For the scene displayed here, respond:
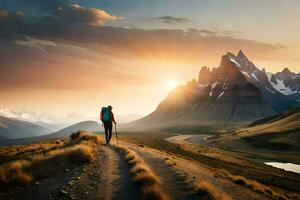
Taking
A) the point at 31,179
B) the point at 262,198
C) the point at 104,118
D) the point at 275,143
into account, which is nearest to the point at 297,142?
the point at 275,143

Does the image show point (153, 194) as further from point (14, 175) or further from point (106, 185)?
point (14, 175)

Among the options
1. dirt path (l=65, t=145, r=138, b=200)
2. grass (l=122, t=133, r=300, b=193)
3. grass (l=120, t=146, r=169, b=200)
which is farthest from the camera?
grass (l=122, t=133, r=300, b=193)

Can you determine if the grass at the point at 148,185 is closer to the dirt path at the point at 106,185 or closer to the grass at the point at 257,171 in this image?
the dirt path at the point at 106,185

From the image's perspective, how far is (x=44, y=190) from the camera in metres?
15.2

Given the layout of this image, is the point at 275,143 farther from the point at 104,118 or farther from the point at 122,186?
the point at 122,186

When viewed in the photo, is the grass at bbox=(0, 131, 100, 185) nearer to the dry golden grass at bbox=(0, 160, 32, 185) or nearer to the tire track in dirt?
the dry golden grass at bbox=(0, 160, 32, 185)

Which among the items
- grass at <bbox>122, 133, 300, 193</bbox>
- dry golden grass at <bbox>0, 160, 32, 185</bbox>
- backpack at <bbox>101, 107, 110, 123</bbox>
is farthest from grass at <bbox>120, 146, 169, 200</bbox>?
backpack at <bbox>101, 107, 110, 123</bbox>

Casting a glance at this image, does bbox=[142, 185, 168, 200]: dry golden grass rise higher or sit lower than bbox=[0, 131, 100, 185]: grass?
lower

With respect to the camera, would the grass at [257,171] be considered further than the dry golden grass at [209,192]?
Yes

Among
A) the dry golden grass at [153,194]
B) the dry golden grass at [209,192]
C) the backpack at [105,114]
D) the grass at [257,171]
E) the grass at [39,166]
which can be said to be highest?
the backpack at [105,114]

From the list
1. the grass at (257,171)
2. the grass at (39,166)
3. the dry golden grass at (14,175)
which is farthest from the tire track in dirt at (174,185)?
the dry golden grass at (14,175)

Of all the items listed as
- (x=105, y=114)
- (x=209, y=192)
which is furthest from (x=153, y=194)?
(x=105, y=114)

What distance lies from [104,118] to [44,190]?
859 inches

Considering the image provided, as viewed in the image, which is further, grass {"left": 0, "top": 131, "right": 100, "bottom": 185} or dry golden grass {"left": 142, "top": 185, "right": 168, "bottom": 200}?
grass {"left": 0, "top": 131, "right": 100, "bottom": 185}
